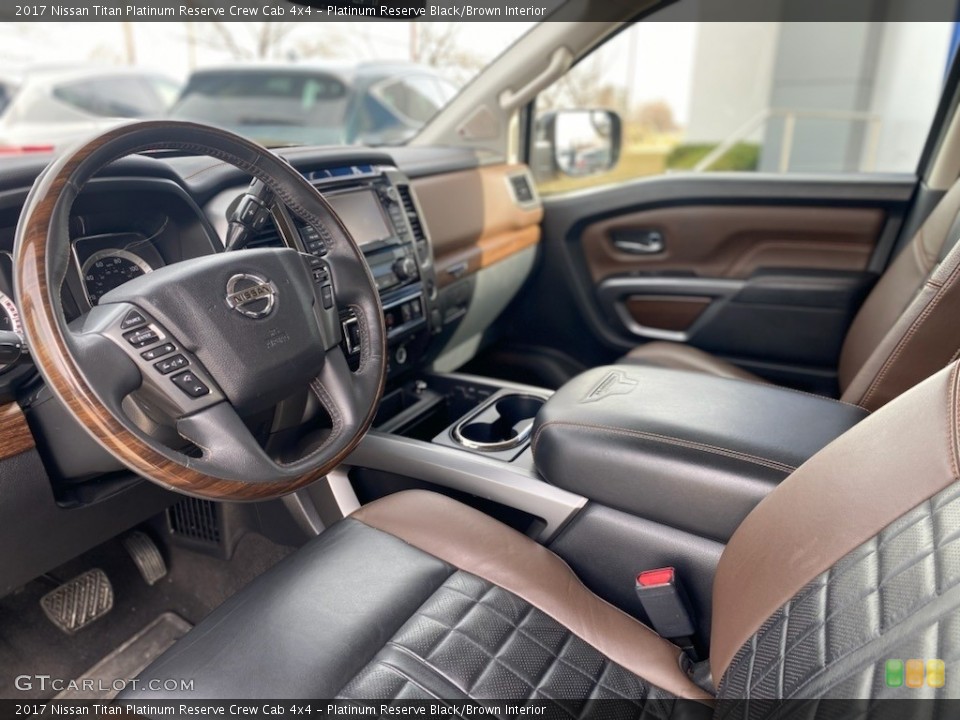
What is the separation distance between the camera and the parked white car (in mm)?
4727

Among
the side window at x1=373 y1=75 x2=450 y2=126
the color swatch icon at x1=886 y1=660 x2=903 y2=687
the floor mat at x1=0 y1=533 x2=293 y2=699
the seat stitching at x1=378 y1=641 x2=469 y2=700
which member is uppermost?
the side window at x1=373 y1=75 x2=450 y2=126

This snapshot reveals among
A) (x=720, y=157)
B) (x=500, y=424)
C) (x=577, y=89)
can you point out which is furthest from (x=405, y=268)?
(x=720, y=157)

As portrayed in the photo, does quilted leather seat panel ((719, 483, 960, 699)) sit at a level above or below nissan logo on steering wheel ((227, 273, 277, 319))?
below

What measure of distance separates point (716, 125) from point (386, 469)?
7.17 m

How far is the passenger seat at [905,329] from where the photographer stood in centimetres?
127

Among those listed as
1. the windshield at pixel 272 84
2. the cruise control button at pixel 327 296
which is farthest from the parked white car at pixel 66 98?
the cruise control button at pixel 327 296

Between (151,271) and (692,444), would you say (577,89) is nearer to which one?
(692,444)

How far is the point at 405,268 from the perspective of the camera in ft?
5.62

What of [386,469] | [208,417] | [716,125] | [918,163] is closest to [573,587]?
[386,469]

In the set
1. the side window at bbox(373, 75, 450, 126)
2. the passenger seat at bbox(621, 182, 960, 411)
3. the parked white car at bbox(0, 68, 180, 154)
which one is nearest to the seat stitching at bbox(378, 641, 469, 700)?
the passenger seat at bbox(621, 182, 960, 411)

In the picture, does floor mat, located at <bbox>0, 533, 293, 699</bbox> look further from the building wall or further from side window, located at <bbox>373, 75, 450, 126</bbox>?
the building wall

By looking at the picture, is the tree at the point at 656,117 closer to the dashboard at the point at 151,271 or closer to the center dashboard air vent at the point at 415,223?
the center dashboard air vent at the point at 415,223

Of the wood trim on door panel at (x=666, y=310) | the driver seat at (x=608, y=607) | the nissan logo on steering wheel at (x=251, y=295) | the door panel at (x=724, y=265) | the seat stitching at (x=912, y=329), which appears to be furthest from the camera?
the wood trim on door panel at (x=666, y=310)

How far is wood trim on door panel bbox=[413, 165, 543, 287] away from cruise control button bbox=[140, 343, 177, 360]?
3.56 ft
